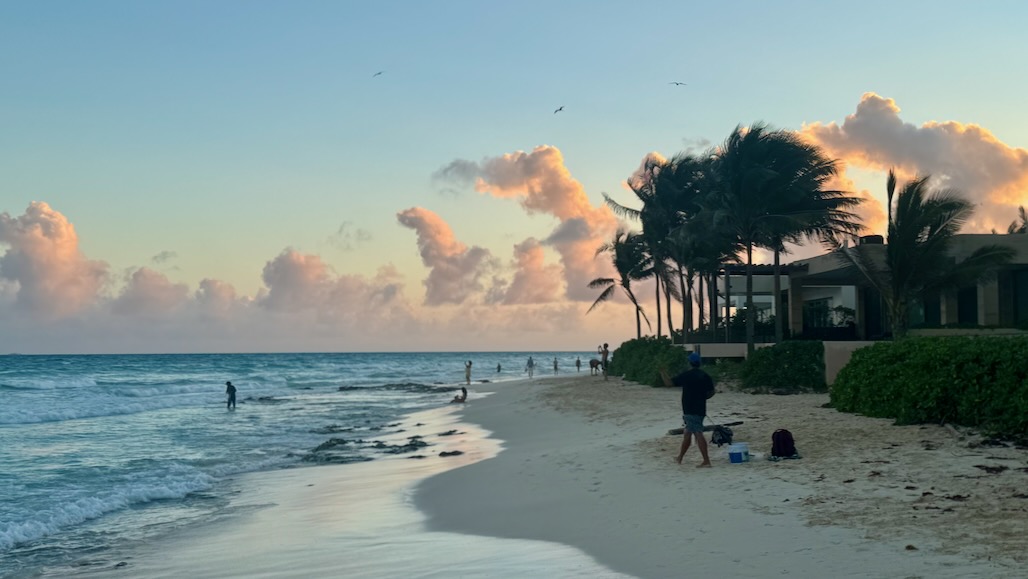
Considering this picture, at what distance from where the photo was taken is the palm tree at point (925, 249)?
25016mm

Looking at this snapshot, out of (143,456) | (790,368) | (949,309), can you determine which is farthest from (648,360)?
(143,456)

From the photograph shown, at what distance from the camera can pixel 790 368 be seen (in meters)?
24.2

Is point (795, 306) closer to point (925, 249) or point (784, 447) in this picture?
point (925, 249)

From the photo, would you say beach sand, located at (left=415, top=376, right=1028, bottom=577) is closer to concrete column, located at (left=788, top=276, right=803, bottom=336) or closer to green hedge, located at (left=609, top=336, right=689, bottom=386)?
green hedge, located at (left=609, top=336, right=689, bottom=386)

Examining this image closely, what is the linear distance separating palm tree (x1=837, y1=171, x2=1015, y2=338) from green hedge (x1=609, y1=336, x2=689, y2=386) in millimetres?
7584

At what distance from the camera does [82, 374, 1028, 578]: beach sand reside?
724cm

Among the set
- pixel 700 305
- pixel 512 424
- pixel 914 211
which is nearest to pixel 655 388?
pixel 512 424

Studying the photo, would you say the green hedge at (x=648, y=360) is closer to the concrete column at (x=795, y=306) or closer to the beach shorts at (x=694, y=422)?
the concrete column at (x=795, y=306)

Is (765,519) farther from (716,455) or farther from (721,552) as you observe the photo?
(716,455)

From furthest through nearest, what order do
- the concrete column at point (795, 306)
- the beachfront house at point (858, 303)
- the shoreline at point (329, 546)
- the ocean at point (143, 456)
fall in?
1. the concrete column at point (795, 306)
2. the beachfront house at point (858, 303)
3. the ocean at point (143, 456)
4. the shoreline at point (329, 546)

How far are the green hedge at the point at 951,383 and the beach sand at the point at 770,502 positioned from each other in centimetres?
46

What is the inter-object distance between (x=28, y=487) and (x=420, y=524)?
9.60 metres

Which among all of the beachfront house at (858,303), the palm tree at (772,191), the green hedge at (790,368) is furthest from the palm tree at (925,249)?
the palm tree at (772,191)

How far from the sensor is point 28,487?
15781mm
